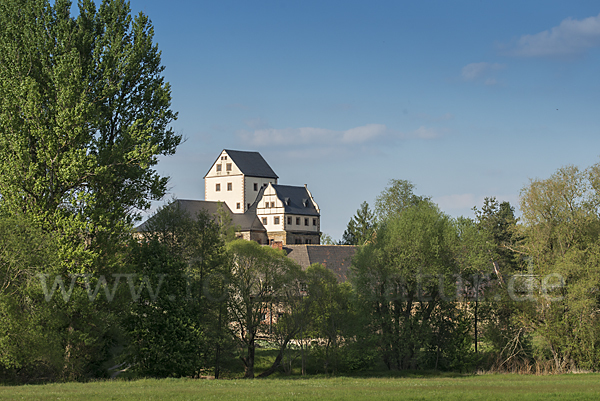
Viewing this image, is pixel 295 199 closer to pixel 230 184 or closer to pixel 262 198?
pixel 262 198

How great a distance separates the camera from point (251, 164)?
113250 millimetres

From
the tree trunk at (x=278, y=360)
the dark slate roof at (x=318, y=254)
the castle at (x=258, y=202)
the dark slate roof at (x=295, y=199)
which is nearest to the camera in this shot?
the tree trunk at (x=278, y=360)

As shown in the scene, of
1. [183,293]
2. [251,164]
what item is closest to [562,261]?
[183,293]

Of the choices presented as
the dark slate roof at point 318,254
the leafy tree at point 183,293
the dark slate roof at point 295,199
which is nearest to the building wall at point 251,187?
the dark slate roof at point 295,199

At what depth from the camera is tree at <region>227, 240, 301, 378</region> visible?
127ft

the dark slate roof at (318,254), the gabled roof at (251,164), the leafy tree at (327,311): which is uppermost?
the gabled roof at (251,164)

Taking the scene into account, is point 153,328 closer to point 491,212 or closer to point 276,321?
point 276,321

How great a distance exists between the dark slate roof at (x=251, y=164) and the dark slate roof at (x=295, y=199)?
6.62 m

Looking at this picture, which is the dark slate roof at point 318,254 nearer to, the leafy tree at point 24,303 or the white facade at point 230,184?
the leafy tree at point 24,303

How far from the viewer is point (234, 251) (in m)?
39.4

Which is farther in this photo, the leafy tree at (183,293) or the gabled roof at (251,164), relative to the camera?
the gabled roof at (251,164)

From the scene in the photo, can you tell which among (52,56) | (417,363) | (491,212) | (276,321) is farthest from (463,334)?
(491,212)

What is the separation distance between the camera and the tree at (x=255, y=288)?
38781mm

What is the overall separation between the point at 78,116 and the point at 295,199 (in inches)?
3168
